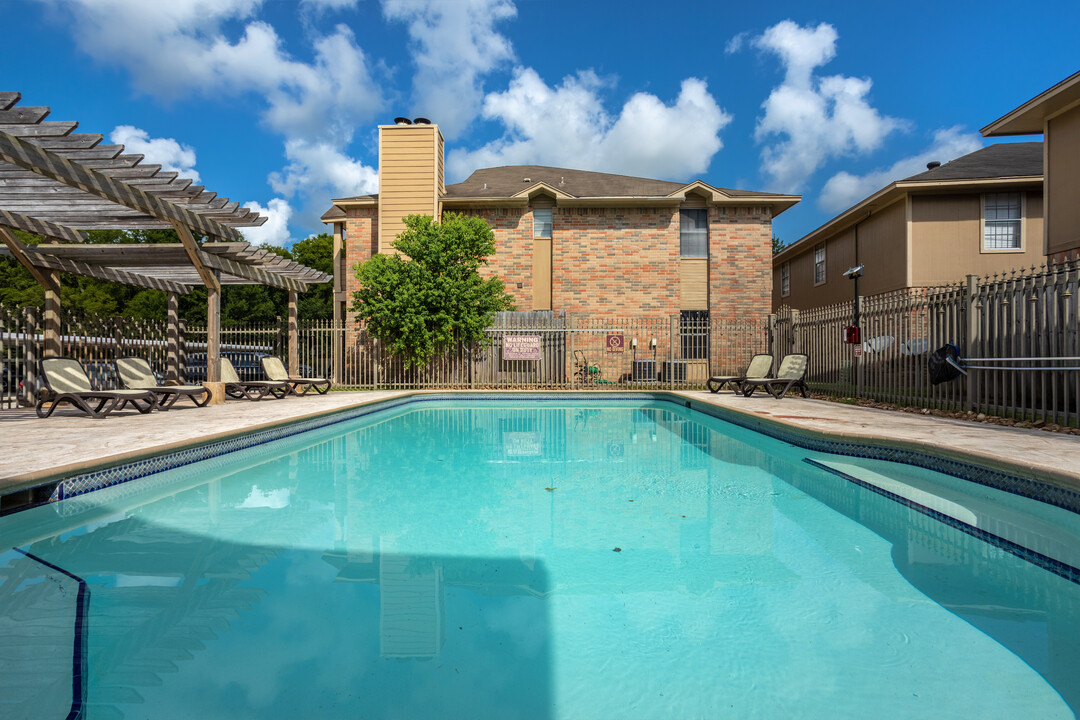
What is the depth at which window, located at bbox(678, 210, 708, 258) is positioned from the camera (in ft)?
58.6

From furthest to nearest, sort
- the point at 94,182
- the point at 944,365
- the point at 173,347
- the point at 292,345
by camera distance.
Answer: the point at 292,345
the point at 173,347
the point at 944,365
the point at 94,182

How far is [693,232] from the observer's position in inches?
705

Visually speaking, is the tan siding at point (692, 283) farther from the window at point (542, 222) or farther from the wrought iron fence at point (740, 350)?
the window at point (542, 222)

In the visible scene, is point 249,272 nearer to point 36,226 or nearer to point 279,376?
point 279,376

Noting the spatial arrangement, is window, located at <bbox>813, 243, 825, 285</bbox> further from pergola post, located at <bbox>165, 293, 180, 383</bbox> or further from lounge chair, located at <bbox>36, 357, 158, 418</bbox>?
lounge chair, located at <bbox>36, 357, 158, 418</bbox>

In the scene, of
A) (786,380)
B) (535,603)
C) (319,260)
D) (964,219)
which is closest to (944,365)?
(786,380)

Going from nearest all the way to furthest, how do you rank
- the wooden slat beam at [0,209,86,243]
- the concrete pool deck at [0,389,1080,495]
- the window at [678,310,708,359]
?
the concrete pool deck at [0,389,1080,495]
the wooden slat beam at [0,209,86,243]
the window at [678,310,708,359]

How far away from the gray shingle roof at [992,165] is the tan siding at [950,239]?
0.54m

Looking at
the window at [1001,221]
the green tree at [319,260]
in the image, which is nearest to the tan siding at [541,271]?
the window at [1001,221]

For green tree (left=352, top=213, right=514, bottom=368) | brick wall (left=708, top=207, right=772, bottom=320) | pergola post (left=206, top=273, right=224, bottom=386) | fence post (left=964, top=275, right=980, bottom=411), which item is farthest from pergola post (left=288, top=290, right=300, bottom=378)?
fence post (left=964, top=275, right=980, bottom=411)

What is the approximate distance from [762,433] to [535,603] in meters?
6.01

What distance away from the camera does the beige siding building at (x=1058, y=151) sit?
9.30 m

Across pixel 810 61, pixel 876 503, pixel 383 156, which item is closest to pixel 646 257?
pixel 383 156

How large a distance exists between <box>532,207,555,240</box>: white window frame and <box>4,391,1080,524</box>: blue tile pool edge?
389 inches
